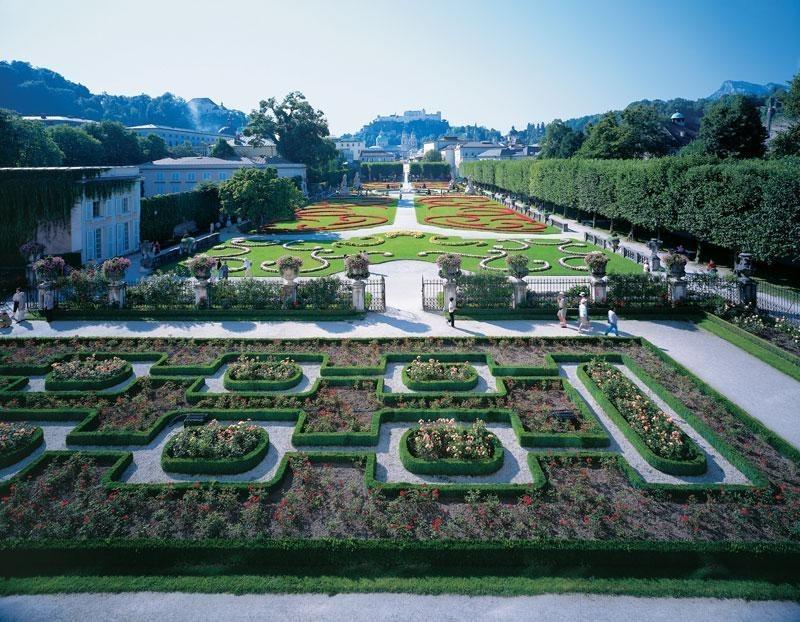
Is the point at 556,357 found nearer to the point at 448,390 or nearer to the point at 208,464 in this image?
the point at 448,390

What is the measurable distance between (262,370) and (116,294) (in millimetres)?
12143

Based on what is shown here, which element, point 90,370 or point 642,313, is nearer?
point 90,370

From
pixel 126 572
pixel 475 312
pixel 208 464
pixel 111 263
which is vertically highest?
pixel 111 263

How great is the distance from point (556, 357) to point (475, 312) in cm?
626

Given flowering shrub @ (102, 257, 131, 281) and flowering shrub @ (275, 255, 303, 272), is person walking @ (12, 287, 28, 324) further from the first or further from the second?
flowering shrub @ (275, 255, 303, 272)

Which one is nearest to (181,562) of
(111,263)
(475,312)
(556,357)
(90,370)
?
(90,370)

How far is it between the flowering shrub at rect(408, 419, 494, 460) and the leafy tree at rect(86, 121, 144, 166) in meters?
87.5

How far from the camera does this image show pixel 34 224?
37.1 metres

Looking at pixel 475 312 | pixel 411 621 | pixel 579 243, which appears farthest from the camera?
pixel 579 243

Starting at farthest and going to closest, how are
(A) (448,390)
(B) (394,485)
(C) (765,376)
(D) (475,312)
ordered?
(D) (475,312), (C) (765,376), (A) (448,390), (B) (394,485)

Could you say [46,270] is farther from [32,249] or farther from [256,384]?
[256,384]

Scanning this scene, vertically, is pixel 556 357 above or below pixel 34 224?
below

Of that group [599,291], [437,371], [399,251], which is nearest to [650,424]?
[437,371]

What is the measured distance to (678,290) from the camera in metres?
27.1
